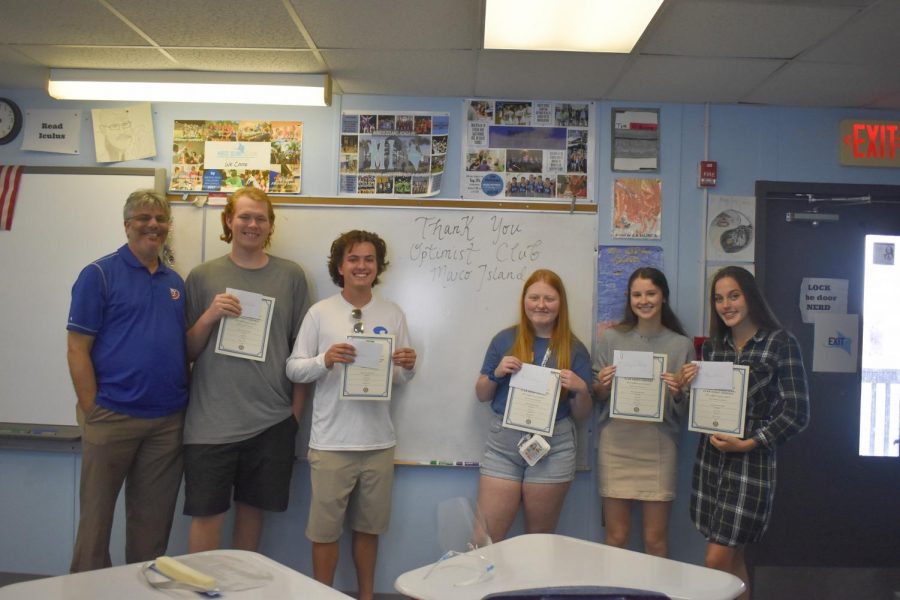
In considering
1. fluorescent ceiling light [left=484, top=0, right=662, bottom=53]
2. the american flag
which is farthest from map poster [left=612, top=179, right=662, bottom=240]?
the american flag

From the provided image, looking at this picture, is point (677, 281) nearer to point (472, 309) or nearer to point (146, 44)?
point (472, 309)

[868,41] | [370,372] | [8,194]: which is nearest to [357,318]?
[370,372]

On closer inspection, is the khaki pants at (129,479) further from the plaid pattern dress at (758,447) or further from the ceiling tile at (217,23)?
the plaid pattern dress at (758,447)

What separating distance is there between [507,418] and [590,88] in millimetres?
1607

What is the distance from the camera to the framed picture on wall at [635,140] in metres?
3.28

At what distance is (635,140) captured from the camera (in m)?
3.29

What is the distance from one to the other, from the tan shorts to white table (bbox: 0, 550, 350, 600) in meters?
1.24

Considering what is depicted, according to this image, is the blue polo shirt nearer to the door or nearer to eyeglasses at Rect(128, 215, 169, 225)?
eyeglasses at Rect(128, 215, 169, 225)

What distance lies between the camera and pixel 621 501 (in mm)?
2963

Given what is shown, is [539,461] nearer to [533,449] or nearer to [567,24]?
[533,449]

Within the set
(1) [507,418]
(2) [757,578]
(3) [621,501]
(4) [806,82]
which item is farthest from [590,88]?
(2) [757,578]

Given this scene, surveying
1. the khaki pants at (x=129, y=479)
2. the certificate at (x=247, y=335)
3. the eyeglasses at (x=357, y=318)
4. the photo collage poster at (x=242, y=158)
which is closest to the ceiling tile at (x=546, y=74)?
the photo collage poster at (x=242, y=158)

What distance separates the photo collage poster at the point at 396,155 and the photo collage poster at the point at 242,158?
10.6 inches

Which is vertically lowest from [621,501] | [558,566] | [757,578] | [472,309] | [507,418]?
[757,578]
